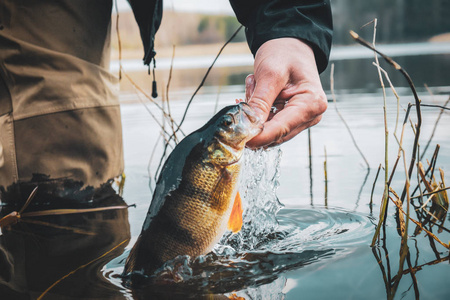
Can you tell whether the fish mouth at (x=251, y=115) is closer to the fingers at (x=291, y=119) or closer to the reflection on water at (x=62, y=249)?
the fingers at (x=291, y=119)

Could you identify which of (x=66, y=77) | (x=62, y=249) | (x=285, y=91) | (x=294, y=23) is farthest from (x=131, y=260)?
(x=66, y=77)

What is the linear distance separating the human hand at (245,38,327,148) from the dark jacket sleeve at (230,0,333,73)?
11 centimetres

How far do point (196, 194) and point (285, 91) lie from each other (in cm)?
74

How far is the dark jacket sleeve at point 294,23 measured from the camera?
2605mm

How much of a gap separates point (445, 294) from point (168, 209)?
Answer: 1.21 metres

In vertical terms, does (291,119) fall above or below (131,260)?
above

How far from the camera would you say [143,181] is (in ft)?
14.2

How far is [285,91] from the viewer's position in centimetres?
240

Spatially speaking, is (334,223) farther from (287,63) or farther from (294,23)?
(294,23)

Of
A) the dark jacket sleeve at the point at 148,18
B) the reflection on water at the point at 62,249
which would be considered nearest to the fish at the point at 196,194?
the reflection on water at the point at 62,249

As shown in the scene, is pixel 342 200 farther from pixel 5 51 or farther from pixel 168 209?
pixel 5 51

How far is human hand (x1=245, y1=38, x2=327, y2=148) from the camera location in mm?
2211

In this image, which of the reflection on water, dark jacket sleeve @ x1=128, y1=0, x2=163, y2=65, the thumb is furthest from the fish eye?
dark jacket sleeve @ x1=128, y1=0, x2=163, y2=65

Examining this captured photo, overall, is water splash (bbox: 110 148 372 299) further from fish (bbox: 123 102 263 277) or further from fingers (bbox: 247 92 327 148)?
fingers (bbox: 247 92 327 148)
